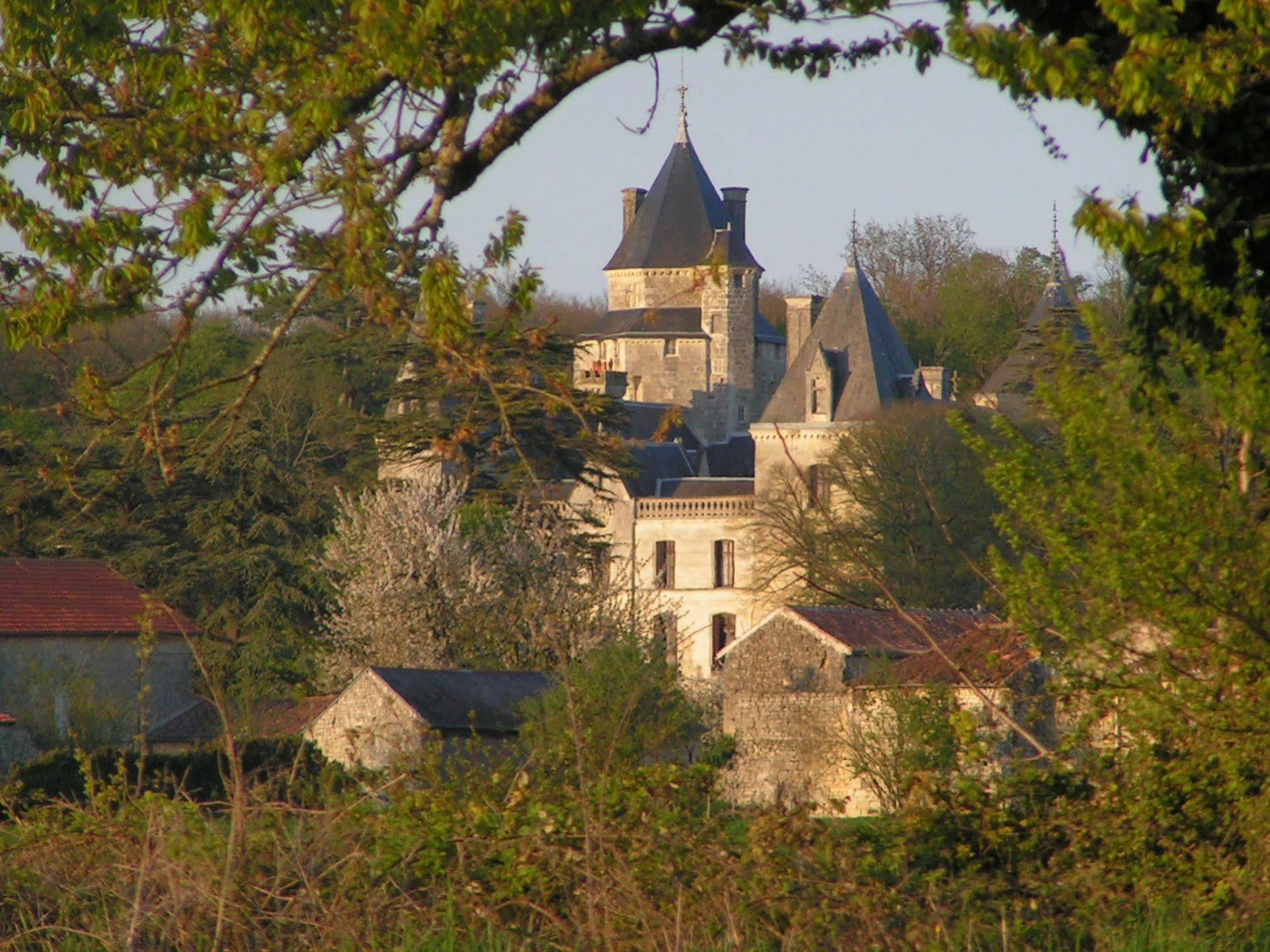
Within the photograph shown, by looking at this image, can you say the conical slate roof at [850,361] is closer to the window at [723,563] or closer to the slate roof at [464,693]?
the window at [723,563]

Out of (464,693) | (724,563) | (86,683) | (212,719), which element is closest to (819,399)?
(724,563)

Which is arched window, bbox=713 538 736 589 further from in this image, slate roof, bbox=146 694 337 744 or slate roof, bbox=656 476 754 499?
slate roof, bbox=146 694 337 744

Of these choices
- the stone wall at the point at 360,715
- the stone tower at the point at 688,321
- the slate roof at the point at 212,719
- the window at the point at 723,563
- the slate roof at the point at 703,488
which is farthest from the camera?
the stone tower at the point at 688,321

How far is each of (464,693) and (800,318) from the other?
35893mm

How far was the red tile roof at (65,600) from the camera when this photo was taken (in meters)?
32.2

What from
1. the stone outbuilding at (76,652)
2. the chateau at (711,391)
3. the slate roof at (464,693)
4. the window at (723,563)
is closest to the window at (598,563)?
the chateau at (711,391)

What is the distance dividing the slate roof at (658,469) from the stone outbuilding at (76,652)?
2279 cm

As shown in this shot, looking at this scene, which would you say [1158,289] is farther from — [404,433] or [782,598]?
[782,598]

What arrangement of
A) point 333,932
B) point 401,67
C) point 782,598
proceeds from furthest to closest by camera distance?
point 782,598, point 333,932, point 401,67

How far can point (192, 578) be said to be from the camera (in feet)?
124

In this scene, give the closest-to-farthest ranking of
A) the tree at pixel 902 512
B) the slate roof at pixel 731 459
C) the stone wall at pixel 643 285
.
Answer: the tree at pixel 902 512
the slate roof at pixel 731 459
the stone wall at pixel 643 285

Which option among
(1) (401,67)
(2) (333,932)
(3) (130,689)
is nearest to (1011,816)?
(2) (333,932)

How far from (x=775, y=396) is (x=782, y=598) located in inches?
405

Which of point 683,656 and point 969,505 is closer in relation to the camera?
point 969,505
